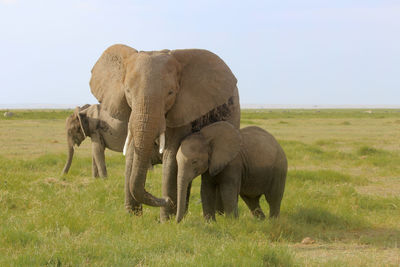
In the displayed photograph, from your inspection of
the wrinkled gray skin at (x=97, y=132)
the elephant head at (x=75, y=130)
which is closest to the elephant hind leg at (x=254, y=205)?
the wrinkled gray skin at (x=97, y=132)

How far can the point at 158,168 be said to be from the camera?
41.3ft

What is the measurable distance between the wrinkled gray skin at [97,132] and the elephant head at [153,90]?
13.1 ft

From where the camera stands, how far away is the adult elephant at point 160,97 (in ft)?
18.2

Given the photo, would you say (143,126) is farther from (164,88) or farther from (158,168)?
(158,168)

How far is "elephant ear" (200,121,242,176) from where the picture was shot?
6.37 meters

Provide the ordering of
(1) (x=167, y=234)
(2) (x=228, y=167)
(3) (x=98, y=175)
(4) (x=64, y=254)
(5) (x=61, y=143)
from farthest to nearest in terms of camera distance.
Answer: (5) (x=61, y=143)
(3) (x=98, y=175)
(2) (x=228, y=167)
(1) (x=167, y=234)
(4) (x=64, y=254)

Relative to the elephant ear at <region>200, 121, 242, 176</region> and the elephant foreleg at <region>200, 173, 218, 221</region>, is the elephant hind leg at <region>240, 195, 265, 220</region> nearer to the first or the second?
the elephant foreleg at <region>200, 173, 218, 221</region>

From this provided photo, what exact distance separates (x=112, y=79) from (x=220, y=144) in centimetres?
159

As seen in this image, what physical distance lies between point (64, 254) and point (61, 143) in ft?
57.0

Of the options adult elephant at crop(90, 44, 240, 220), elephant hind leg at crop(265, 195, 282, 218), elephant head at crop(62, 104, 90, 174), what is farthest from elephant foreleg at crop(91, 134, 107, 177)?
elephant hind leg at crop(265, 195, 282, 218)

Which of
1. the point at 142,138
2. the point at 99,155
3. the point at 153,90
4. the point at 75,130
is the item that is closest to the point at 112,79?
the point at 153,90

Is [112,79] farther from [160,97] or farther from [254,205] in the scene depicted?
[254,205]

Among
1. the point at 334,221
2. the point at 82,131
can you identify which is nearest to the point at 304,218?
the point at 334,221

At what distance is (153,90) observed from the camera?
5.54 m
